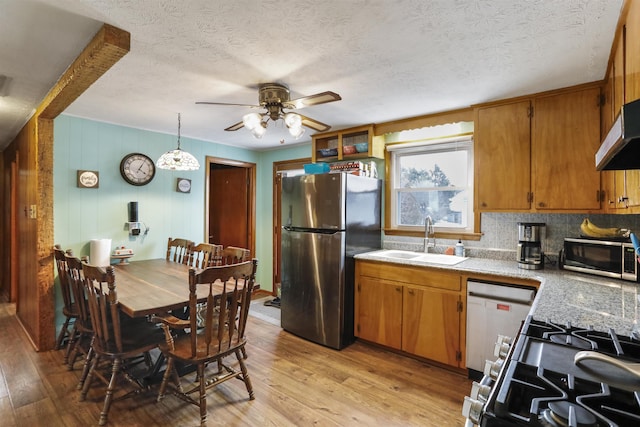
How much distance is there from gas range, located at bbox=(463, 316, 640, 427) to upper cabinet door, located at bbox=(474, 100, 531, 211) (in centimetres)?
172

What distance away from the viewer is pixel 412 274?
2742mm

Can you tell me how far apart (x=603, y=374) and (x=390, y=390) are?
176cm

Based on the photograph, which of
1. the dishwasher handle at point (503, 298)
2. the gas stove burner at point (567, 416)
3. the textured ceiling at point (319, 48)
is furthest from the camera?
the dishwasher handle at point (503, 298)

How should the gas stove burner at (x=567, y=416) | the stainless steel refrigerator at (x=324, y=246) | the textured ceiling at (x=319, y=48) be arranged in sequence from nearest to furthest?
the gas stove burner at (x=567, y=416) < the textured ceiling at (x=319, y=48) < the stainless steel refrigerator at (x=324, y=246)

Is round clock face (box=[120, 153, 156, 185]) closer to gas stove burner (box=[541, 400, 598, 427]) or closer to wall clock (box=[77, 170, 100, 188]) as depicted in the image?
wall clock (box=[77, 170, 100, 188])

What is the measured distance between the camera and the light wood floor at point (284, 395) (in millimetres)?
1964

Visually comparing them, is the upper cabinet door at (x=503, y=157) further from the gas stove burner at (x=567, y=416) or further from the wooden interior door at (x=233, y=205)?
the wooden interior door at (x=233, y=205)

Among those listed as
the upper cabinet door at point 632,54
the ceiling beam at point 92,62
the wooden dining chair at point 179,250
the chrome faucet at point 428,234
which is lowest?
the wooden dining chair at point 179,250

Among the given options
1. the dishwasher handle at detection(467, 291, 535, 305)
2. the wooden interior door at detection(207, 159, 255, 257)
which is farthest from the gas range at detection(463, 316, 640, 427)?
the wooden interior door at detection(207, 159, 255, 257)

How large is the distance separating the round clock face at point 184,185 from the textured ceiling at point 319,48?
1.26 m

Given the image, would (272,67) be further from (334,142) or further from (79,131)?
(79,131)

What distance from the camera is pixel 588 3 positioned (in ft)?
4.67

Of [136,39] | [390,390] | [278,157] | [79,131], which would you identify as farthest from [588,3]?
[79,131]

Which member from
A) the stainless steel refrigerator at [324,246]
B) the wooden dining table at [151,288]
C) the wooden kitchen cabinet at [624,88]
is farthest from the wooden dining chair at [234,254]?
the wooden kitchen cabinet at [624,88]
